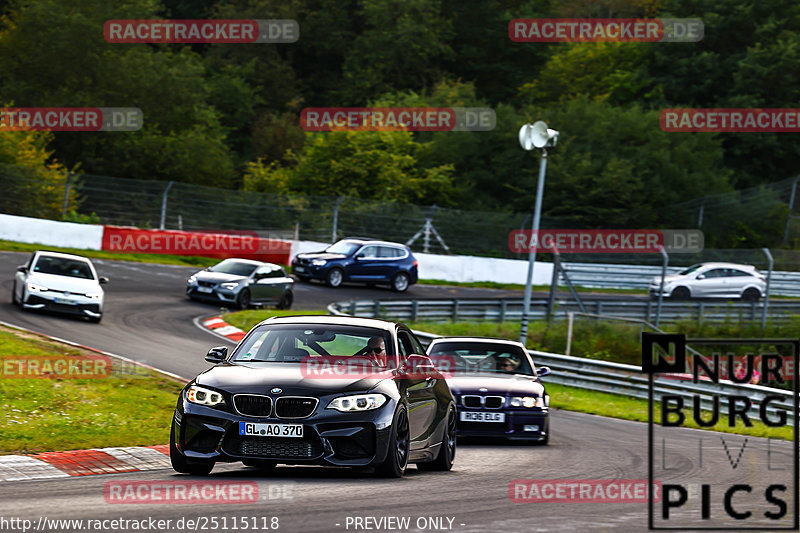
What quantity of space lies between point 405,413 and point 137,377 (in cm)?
747

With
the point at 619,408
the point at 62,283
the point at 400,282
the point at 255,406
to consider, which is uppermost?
the point at 400,282

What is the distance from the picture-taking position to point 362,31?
8244 centimetres

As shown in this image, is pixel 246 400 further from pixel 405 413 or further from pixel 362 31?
pixel 362 31

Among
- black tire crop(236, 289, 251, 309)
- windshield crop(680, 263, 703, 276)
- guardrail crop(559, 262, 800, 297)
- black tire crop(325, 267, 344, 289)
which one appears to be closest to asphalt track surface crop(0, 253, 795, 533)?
black tire crop(236, 289, 251, 309)

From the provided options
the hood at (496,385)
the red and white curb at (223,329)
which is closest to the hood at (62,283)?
the red and white curb at (223,329)

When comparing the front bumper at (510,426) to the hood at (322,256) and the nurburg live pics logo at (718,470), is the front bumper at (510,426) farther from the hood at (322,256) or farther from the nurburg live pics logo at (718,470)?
the hood at (322,256)

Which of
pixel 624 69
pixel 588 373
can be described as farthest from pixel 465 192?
pixel 588 373

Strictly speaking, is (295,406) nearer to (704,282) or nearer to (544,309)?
(544,309)

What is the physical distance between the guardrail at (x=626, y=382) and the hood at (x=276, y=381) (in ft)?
40.2

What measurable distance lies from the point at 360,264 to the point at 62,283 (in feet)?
46.6

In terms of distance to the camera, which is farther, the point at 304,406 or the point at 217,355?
the point at 217,355

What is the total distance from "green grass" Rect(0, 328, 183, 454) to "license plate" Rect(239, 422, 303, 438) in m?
2.60

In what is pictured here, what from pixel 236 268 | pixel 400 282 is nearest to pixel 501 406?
pixel 236 268

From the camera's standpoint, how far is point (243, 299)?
96.2 feet
